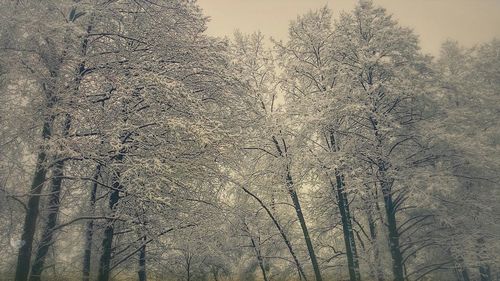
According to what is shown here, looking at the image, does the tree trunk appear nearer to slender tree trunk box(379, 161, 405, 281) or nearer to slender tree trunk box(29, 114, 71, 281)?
slender tree trunk box(379, 161, 405, 281)

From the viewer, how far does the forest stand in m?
8.19

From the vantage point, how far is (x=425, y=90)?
12.8 meters

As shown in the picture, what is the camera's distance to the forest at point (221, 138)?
26.9 feet

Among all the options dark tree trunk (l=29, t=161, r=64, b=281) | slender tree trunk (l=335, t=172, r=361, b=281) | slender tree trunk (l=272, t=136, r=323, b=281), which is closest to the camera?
dark tree trunk (l=29, t=161, r=64, b=281)

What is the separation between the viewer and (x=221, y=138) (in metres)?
8.42

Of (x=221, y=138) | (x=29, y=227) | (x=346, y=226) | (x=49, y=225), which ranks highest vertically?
(x=221, y=138)

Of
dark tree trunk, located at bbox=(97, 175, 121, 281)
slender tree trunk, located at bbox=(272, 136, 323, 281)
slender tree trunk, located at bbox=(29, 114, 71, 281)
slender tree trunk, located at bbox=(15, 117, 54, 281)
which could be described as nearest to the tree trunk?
slender tree trunk, located at bbox=(272, 136, 323, 281)

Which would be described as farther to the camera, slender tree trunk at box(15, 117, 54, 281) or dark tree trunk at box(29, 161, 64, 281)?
dark tree trunk at box(29, 161, 64, 281)

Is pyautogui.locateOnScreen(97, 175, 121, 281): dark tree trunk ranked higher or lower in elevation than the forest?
lower

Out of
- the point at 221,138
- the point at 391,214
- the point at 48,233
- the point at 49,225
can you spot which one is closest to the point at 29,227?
the point at 48,233

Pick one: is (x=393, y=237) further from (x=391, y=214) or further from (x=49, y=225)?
(x=49, y=225)

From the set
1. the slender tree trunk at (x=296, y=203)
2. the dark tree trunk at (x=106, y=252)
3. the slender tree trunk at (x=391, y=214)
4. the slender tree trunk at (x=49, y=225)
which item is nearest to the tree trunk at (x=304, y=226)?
the slender tree trunk at (x=296, y=203)

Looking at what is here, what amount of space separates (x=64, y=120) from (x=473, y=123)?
589 inches

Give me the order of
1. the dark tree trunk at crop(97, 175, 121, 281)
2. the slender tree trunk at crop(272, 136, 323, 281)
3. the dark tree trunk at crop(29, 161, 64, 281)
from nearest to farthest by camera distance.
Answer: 1. the dark tree trunk at crop(29, 161, 64, 281)
2. the dark tree trunk at crop(97, 175, 121, 281)
3. the slender tree trunk at crop(272, 136, 323, 281)
